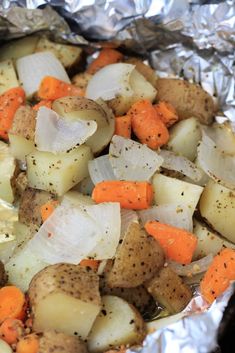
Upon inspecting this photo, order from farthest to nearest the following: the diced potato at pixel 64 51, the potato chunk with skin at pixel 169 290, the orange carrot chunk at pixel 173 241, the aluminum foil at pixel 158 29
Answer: the diced potato at pixel 64 51 < the aluminum foil at pixel 158 29 < the orange carrot chunk at pixel 173 241 < the potato chunk with skin at pixel 169 290

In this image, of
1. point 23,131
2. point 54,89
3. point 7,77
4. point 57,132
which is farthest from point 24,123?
point 7,77

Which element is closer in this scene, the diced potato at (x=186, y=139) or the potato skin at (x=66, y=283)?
the potato skin at (x=66, y=283)

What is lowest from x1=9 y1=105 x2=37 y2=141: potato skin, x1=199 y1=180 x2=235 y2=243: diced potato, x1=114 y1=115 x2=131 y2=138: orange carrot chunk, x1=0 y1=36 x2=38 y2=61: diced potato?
x1=199 y1=180 x2=235 y2=243: diced potato

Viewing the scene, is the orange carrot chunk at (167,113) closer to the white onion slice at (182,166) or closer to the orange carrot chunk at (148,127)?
the orange carrot chunk at (148,127)

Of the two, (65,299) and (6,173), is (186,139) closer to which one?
(6,173)

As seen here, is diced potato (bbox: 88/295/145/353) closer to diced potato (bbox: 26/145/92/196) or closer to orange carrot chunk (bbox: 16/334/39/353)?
orange carrot chunk (bbox: 16/334/39/353)

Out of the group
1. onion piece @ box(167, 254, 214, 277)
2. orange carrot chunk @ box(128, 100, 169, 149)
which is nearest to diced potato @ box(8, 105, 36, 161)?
orange carrot chunk @ box(128, 100, 169, 149)

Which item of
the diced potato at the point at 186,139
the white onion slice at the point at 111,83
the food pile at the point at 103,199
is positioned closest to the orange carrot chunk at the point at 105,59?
the food pile at the point at 103,199
